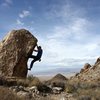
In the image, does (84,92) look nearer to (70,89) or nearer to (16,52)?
(70,89)

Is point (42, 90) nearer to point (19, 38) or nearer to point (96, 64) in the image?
point (19, 38)

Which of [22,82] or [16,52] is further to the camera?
[16,52]

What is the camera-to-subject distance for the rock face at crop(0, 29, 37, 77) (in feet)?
85.8

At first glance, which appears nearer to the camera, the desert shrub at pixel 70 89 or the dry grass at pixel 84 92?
the dry grass at pixel 84 92

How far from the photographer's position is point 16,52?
86.2ft

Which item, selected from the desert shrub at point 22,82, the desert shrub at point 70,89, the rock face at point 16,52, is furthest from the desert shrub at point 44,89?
the rock face at point 16,52

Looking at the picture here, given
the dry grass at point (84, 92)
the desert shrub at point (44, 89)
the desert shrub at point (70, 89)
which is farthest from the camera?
the desert shrub at point (70, 89)

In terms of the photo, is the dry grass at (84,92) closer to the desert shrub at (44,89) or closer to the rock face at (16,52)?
the desert shrub at (44,89)

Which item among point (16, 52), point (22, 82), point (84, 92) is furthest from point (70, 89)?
point (16, 52)

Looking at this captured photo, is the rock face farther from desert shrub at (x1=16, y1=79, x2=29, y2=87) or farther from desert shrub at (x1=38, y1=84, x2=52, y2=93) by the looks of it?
desert shrub at (x1=38, y1=84, x2=52, y2=93)

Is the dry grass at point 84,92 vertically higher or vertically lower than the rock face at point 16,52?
lower

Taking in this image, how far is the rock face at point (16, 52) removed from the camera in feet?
85.8

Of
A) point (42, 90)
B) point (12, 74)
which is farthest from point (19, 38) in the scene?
point (42, 90)

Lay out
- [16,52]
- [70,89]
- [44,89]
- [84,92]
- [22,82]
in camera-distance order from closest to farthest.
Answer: [84,92], [44,89], [22,82], [70,89], [16,52]
